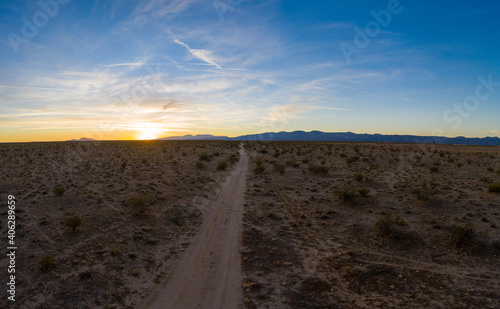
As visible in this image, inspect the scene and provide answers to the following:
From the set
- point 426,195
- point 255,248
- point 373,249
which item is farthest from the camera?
point 426,195

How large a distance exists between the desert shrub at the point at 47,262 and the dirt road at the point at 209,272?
390 centimetres

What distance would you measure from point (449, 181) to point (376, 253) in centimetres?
1633

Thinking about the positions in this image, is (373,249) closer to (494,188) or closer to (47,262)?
(47,262)

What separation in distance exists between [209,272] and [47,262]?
17.4ft

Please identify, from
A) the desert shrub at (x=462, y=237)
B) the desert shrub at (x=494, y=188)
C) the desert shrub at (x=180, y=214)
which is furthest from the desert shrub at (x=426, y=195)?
the desert shrub at (x=180, y=214)

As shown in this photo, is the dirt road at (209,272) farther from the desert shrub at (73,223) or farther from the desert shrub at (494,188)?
the desert shrub at (494,188)

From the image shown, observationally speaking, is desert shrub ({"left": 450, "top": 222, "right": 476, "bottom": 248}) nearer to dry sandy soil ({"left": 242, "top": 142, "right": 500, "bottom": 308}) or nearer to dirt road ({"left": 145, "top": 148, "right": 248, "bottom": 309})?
dry sandy soil ({"left": 242, "top": 142, "right": 500, "bottom": 308})

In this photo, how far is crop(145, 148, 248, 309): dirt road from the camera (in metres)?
7.16

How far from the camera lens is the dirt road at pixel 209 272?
7.16 m

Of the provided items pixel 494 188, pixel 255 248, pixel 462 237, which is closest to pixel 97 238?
pixel 255 248

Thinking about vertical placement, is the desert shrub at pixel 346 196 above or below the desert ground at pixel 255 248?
above

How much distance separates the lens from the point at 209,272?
8656mm

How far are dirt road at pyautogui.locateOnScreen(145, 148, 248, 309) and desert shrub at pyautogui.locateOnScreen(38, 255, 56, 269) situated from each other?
3.90 m

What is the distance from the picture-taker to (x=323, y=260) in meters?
9.45
